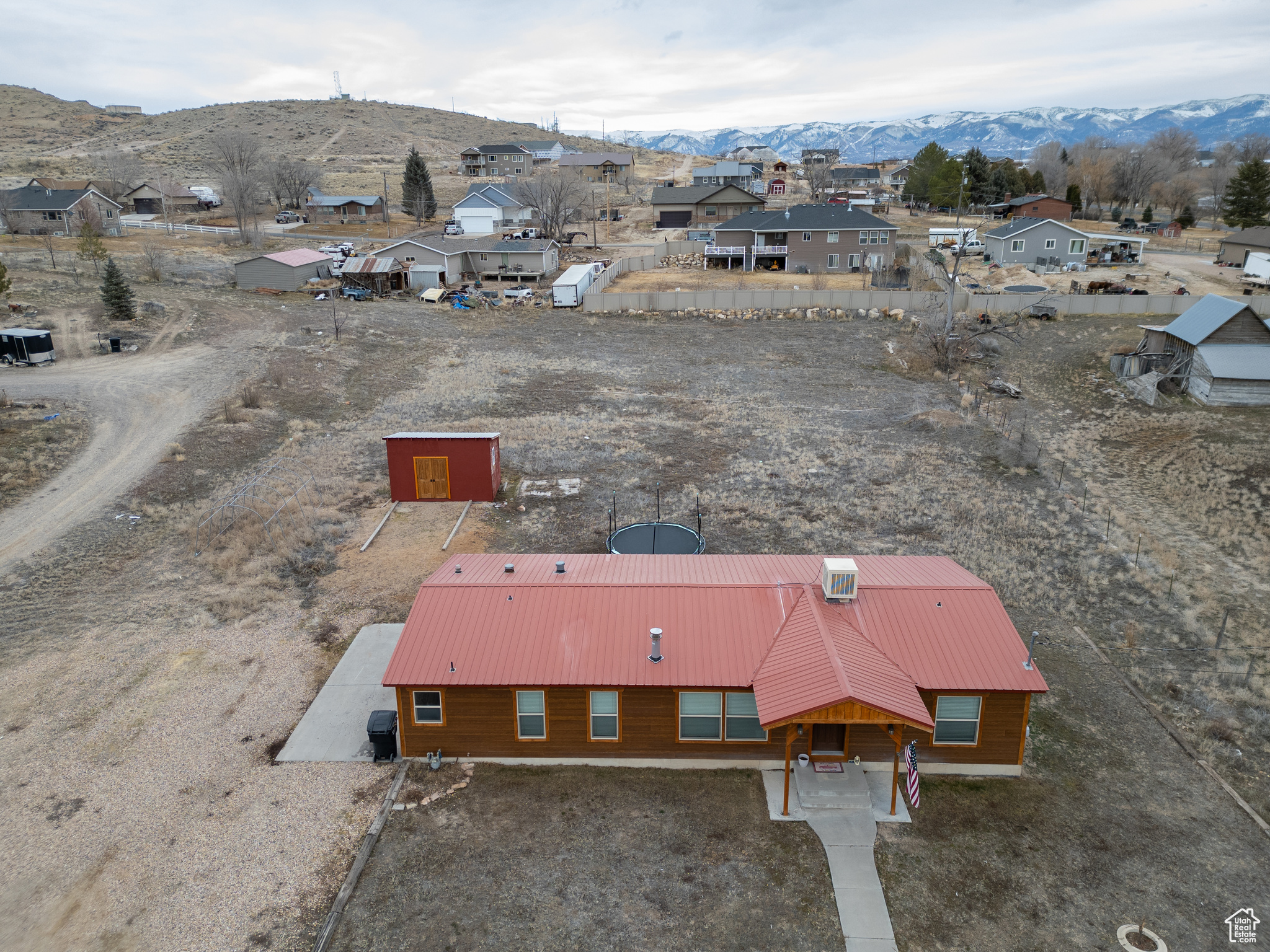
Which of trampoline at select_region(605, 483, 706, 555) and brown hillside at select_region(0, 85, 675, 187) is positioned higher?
brown hillside at select_region(0, 85, 675, 187)

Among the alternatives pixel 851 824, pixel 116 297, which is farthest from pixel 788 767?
pixel 116 297

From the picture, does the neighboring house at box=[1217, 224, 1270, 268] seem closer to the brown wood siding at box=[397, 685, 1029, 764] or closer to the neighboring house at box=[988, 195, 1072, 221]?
the neighboring house at box=[988, 195, 1072, 221]

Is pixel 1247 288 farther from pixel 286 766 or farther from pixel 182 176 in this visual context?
pixel 182 176

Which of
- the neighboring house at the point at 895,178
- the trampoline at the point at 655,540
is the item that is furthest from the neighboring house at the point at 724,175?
the trampoline at the point at 655,540

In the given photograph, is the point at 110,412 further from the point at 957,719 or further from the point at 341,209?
the point at 341,209

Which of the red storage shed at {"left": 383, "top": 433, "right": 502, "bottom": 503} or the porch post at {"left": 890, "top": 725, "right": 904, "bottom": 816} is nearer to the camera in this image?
the porch post at {"left": 890, "top": 725, "right": 904, "bottom": 816}

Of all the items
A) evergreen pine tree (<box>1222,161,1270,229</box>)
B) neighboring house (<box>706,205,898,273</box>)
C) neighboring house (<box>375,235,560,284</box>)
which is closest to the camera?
neighboring house (<box>375,235,560,284</box>)

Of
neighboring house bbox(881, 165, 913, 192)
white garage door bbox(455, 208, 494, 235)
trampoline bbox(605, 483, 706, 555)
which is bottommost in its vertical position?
trampoline bbox(605, 483, 706, 555)

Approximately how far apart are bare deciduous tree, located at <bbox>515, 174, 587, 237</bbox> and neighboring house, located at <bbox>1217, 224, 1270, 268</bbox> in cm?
6102

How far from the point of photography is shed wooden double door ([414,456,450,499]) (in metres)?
31.0

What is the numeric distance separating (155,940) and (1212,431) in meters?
43.6

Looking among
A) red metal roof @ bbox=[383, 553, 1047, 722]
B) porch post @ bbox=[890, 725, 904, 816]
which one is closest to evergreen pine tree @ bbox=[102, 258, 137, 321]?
red metal roof @ bbox=[383, 553, 1047, 722]

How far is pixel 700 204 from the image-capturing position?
94.1 meters

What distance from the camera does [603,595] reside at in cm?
1859
